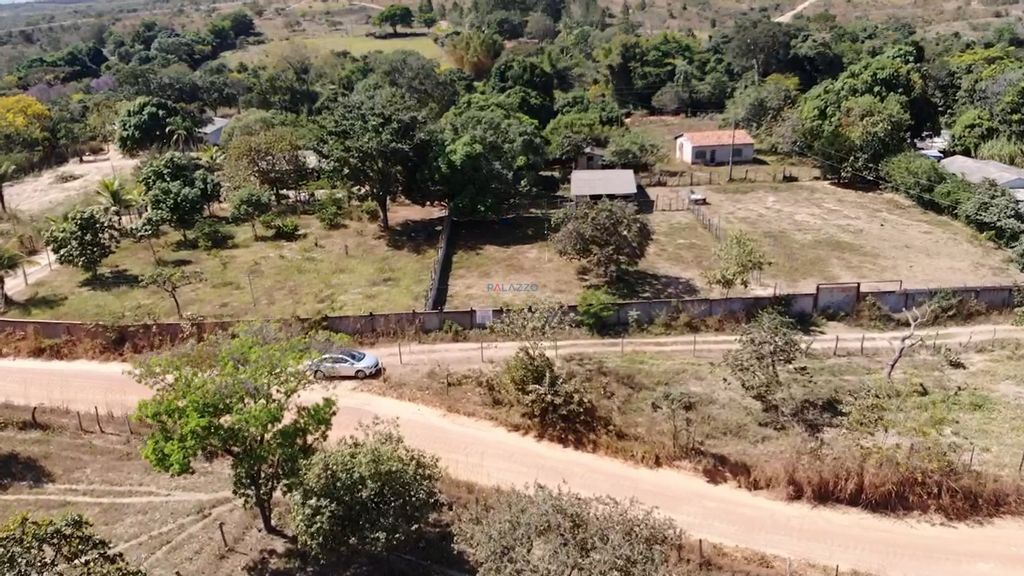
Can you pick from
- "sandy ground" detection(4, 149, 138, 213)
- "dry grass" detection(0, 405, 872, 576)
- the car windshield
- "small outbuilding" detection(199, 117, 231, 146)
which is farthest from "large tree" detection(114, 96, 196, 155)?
the car windshield

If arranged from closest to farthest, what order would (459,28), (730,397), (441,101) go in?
(730,397) < (441,101) < (459,28)

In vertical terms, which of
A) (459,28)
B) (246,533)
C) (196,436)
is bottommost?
(246,533)

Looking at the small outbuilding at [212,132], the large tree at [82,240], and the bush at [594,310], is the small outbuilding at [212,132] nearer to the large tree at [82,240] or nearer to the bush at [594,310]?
the large tree at [82,240]

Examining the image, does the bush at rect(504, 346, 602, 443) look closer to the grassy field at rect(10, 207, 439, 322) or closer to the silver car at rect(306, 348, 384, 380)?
the silver car at rect(306, 348, 384, 380)

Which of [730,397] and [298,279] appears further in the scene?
[298,279]

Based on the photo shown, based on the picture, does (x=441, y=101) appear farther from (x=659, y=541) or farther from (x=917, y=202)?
(x=659, y=541)

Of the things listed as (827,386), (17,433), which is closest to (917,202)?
(827,386)
